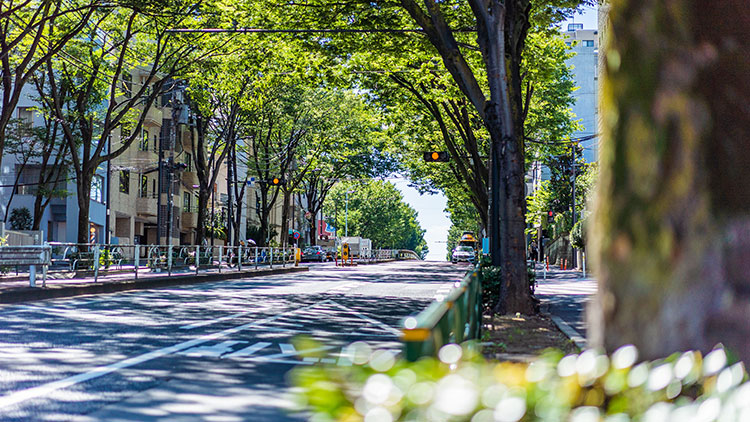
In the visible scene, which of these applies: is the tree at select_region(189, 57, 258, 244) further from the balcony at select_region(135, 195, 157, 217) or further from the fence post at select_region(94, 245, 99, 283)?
the balcony at select_region(135, 195, 157, 217)

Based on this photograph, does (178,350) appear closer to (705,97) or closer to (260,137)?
(705,97)

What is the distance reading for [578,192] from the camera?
6053 centimetres

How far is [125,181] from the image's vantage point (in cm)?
5250

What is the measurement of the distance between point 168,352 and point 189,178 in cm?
5152

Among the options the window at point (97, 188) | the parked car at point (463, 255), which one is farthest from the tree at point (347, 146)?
the parked car at point (463, 255)

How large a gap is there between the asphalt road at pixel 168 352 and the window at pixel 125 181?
35382 millimetres

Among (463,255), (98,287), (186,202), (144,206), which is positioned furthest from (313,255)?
(98,287)

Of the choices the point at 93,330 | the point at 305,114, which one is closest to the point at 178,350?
the point at 93,330

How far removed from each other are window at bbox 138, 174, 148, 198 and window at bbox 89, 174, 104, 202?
241 inches

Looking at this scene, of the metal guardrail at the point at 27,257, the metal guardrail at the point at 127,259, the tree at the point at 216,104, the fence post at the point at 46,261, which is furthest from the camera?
the tree at the point at 216,104

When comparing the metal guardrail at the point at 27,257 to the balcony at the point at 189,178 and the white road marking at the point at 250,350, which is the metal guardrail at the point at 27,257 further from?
the balcony at the point at 189,178

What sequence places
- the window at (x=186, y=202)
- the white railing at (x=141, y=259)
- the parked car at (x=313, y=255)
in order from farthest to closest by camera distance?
the parked car at (x=313, y=255) → the window at (x=186, y=202) → the white railing at (x=141, y=259)

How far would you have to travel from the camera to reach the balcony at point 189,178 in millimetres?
58531

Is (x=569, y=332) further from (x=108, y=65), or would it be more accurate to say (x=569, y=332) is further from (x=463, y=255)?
(x=463, y=255)
